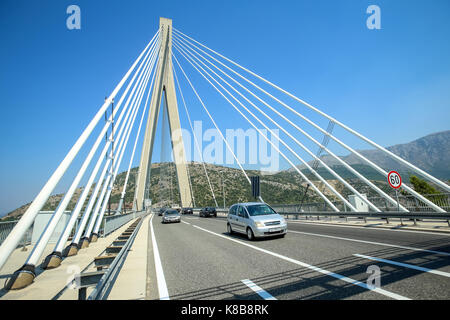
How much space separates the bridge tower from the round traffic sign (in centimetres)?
2973

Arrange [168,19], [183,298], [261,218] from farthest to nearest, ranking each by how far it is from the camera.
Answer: [168,19]
[261,218]
[183,298]

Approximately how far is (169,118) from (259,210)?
1332 inches

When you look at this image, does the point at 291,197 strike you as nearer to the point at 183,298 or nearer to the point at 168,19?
the point at 168,19

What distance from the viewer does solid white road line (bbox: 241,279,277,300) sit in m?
3.90

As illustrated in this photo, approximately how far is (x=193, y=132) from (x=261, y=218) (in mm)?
30594

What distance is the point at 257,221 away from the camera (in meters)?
9.93

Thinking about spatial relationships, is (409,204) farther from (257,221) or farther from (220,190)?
(220,190)

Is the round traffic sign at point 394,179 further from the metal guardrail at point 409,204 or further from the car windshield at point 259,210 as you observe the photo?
the car windshield at point 259,210

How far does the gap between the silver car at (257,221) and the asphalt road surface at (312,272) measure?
1.60 meters

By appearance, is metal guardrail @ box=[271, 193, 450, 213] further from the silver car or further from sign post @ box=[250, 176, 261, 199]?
the silver car

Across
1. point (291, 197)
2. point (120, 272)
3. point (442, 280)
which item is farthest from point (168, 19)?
point (291, 197)

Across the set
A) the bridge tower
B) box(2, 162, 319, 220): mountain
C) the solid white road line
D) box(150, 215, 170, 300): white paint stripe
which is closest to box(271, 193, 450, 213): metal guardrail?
the solid white road line

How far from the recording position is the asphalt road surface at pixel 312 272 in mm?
3967
